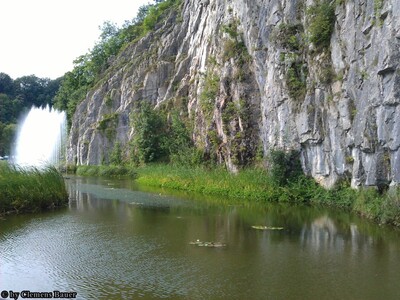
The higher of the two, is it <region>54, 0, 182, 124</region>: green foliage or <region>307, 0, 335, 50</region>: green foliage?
<region>54, 0, 182, 124</region>: green foliage

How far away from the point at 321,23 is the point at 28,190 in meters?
18.5

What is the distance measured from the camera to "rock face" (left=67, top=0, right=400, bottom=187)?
19641mm

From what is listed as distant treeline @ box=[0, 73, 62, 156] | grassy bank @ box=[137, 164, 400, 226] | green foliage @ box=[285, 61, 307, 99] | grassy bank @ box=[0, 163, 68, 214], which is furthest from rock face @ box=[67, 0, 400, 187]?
distant treeline @ box=[0, 73, 62, 156]

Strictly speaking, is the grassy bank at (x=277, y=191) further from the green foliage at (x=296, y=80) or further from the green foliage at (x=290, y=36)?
the green foliage at (x=290, y=36)

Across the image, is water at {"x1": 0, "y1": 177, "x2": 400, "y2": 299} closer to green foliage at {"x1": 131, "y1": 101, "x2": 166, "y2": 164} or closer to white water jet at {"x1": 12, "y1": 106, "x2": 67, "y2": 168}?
green foliage at {"x1": 131, "y1": 101, "x2": 166, "y2": 164}

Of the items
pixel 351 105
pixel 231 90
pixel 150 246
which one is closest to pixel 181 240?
pixel 150 246

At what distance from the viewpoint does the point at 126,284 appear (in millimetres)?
10438

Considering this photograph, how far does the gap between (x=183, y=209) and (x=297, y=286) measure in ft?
43.0

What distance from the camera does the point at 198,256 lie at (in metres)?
13.0

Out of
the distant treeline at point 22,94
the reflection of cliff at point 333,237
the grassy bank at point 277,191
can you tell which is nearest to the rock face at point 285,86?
the grassy bank at point 277,191

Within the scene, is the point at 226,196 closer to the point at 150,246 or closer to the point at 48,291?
the point at 150,246

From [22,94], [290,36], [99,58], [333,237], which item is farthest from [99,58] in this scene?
[333,237]

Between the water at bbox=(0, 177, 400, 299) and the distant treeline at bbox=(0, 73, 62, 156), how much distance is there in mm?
92000

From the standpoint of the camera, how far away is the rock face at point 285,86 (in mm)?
19641
